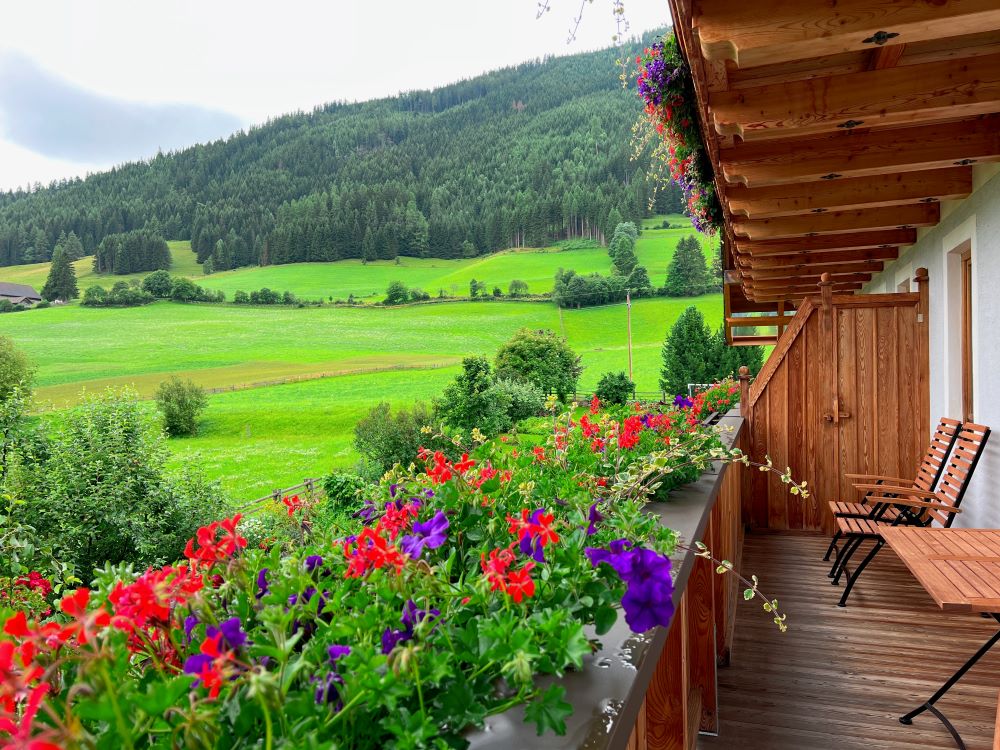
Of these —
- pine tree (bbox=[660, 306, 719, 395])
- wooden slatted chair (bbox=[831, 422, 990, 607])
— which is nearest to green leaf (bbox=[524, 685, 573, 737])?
wooden slatted chair (bbox=[831, 422, 990, 607])

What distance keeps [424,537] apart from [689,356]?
30.6 metres

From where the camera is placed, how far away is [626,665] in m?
0.90

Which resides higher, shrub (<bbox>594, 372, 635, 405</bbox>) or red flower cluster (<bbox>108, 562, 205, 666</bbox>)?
red flower cluster (<bbox>108, 562, 205, 666</bbox>)

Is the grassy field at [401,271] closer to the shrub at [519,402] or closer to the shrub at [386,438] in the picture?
the shrub at [519,402]

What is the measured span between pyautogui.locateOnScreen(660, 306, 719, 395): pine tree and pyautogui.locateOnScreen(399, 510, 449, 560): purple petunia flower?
29521mm

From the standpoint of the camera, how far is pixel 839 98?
7.20 ft

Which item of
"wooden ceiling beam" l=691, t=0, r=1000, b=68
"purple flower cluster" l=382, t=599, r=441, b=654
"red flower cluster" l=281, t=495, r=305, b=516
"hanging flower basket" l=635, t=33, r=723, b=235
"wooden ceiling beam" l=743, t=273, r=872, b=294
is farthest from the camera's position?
"wooden ceiling beam" l=743, t=273, r=872, b=294

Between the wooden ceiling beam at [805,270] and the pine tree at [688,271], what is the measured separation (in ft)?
149

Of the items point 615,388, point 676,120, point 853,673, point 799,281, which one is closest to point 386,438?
point 615,388

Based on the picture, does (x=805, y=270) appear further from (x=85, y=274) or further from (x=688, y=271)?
(x=85, y=274)

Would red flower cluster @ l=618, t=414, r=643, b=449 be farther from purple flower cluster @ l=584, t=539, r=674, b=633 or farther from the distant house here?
the distant house

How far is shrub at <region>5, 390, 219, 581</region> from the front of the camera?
34.6 feet

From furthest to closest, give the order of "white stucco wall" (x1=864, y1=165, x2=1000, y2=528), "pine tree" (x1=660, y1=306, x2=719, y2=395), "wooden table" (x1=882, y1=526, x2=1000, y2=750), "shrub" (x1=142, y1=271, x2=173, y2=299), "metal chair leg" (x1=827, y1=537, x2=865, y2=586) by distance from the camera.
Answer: "shrub" (x1=142, y1=271, x2=173, y2=299), "pine tree" (x1=660, y1=306, x2=719, y2=395), "metal chair leg" (x1=827, y1=537, x2=865, y2=586), "white stucco wall" (x1=864, y1=165, x2=1000, y2=528), "wooden table" (x1=882, y1=526, x2=1000, y2=750)

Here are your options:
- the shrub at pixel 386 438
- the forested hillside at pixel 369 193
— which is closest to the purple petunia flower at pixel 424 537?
the shrub at pixel 386 438
